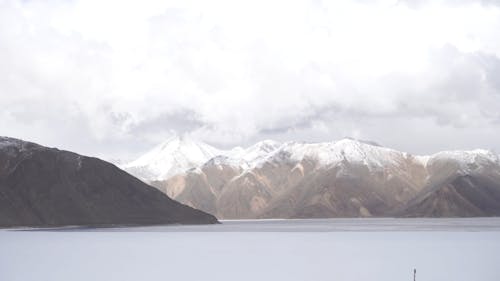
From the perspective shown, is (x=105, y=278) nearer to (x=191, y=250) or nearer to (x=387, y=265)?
(x=387, y=265)

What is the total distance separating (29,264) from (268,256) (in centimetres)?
3701

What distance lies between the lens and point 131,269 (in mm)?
100250

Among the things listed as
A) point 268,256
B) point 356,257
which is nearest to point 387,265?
point 356,257

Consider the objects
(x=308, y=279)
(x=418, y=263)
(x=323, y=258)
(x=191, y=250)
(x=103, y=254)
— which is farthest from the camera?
(x=191, y=250)

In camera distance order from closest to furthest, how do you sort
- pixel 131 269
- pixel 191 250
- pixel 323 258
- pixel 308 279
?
pixel 308 279 → pixel 131 269 → pixel 323 258 → pixel 191 250

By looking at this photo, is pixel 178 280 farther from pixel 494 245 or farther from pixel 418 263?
pixel 494 245

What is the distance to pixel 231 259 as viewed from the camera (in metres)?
117

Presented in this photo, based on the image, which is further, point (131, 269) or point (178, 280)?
point (131, 269)

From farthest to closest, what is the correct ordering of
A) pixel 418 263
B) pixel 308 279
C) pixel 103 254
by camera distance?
pixel 103 254 → pixel 418 263 → pixel 308 279

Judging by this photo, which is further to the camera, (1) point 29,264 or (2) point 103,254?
(2) point 103,254

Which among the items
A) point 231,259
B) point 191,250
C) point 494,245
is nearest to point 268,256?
point 231,259

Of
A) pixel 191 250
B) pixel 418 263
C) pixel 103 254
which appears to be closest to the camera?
pixel 418 263

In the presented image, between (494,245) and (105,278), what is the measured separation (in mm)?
82642

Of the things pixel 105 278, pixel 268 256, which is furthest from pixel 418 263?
pixel 105 278
